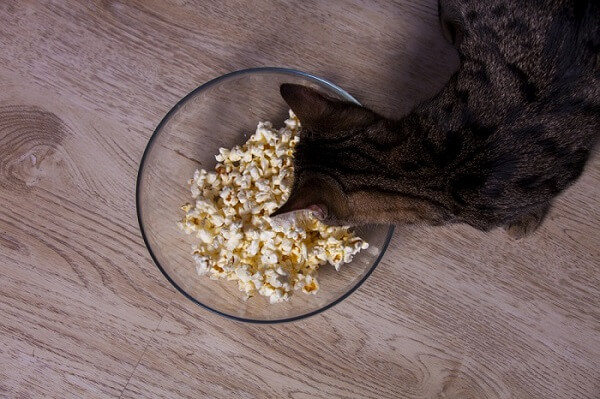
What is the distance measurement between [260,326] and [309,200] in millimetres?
518

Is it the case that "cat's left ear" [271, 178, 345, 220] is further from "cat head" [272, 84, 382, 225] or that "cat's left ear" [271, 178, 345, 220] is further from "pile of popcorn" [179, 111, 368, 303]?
"pile of popcorn" [179, 111, 368, 303]

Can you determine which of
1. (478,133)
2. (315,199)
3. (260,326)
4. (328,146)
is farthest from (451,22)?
(260,326)

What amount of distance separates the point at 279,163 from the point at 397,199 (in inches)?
12.7

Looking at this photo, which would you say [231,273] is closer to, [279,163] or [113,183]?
[279,163]

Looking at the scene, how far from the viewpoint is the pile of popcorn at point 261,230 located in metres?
1.27

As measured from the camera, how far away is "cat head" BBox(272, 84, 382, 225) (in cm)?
108

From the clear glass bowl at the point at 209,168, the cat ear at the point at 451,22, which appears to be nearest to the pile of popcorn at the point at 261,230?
the clear glass bowl at the point at 209,168

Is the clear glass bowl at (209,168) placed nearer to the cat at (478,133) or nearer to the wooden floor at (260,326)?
the wooden floor at (260,326)

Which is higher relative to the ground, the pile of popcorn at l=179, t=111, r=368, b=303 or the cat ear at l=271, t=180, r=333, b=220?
the cat ear at l=271, t=180, r=333, b=220

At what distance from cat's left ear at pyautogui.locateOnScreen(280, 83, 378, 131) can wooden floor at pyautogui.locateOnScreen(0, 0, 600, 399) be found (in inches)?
11.6

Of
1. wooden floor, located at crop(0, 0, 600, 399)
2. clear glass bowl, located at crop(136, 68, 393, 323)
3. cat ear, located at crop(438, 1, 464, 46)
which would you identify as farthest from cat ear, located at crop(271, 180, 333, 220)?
cat ear, located at crop(438, 1, 464, 46)

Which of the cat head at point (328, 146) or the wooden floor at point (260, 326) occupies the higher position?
the cat head at point (328, 146)

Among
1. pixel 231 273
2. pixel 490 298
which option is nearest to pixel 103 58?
pixel 231 273

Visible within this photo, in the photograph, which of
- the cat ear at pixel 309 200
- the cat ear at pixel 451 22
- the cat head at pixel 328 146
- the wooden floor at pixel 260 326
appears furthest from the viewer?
the wooden floor at pixel 260 326
